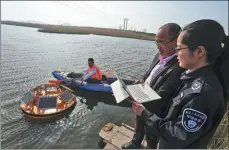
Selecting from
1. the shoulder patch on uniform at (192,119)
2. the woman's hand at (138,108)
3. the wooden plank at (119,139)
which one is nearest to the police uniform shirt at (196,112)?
the shoulder patch on uniform at (192,119)

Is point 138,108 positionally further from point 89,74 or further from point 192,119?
point 89,74

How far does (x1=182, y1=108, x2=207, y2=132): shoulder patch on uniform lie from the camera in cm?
164

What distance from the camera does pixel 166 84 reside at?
2555mm

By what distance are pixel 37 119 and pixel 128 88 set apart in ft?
22.3

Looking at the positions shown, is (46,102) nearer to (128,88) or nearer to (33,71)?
(128,88)

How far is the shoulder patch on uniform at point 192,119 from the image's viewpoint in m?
1.64

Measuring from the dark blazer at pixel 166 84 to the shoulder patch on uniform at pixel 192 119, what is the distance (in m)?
0.72

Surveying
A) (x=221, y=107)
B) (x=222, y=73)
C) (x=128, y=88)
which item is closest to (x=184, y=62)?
(x=222, y=73)

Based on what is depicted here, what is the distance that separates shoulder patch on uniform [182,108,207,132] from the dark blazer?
716 millimetres

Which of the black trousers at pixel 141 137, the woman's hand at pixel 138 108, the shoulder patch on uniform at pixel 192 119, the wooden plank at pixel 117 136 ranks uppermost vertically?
the shoulder patch on uniform at pixel 192 119

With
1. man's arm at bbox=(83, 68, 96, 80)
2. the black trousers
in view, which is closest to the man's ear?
the black trousers

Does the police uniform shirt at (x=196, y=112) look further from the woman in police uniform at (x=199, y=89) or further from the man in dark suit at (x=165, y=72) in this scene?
the man in dark suit at (x=165, y=72)

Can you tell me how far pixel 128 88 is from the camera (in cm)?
246

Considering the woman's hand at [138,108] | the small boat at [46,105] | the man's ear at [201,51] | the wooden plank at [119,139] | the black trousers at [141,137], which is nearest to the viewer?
the man's ear at [201,51]
